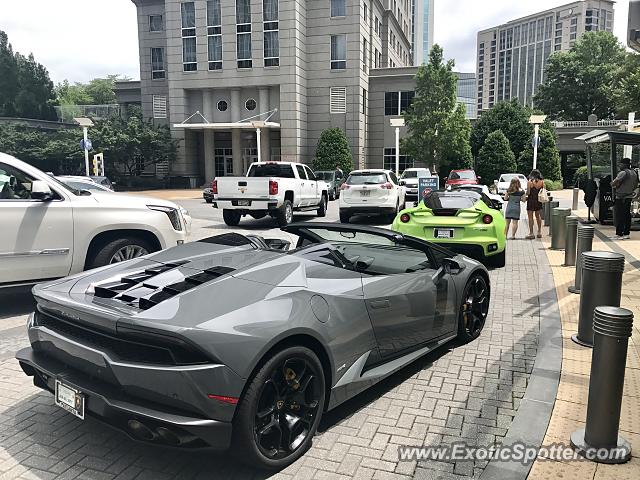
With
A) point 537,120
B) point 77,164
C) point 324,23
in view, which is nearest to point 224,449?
point 537,120

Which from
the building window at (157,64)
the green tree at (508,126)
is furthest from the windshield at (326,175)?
the building window at (157,64)

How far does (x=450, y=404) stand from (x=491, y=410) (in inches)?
11.9

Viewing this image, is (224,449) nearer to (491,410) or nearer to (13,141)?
(491,410)

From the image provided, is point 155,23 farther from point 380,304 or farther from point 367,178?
point 380,304

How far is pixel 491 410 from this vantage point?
12.7 feet

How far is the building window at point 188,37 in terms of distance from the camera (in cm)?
4019

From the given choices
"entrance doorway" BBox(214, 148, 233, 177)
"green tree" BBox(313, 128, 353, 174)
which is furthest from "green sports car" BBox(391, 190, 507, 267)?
"entrance doorway" BBox(214, 148, 233, 177)

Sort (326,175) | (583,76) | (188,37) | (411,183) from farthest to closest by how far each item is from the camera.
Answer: (583,76) → (188,37) → (326,175) → (411,183)

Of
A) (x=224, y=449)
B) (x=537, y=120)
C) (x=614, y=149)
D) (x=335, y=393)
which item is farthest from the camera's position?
(x=537, y=120)

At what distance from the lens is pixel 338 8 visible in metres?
39.2

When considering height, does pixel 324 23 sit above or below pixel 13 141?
above

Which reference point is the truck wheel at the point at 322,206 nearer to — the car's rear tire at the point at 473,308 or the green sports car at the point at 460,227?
the green sports car at the point at 460,227

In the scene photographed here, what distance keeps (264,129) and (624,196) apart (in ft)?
103

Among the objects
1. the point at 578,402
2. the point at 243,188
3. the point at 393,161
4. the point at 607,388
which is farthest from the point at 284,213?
the point at 393,161
